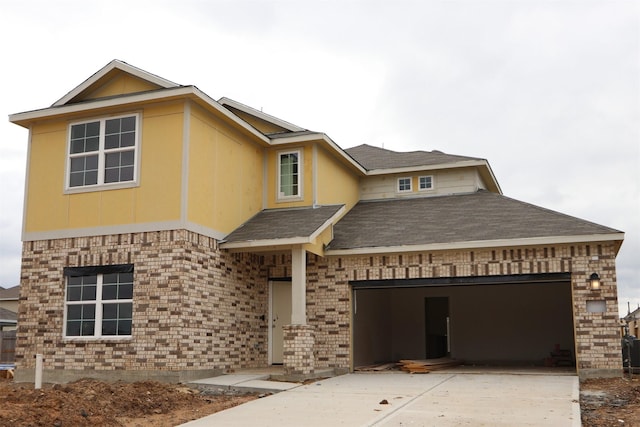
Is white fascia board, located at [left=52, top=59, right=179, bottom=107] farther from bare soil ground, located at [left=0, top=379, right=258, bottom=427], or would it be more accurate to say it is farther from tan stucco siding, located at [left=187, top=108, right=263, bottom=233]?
bare soil ground, located at [left=0, top=379, right=258, bottom=427]

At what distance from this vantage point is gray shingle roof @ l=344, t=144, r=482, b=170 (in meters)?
21.4

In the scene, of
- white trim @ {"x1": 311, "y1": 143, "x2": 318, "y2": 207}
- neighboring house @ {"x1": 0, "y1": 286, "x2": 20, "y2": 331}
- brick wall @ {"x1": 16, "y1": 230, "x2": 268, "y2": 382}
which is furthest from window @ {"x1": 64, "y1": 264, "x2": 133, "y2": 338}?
neighboring house @ {"x1": 0, "y1": 286, "x2": 20, "y2": 331}

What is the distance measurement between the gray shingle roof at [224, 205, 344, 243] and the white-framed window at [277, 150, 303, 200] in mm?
557

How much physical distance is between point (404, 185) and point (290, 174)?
15.1 feet

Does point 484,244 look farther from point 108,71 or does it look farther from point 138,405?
point 108,71

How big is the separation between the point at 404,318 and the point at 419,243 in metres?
7.56

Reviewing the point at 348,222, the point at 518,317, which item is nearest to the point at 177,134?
the point at 348,222

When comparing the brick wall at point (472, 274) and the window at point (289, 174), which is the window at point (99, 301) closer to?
the brick wall at point (472, 274)

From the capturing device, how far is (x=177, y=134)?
575 inches

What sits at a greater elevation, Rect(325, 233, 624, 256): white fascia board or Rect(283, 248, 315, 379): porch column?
Rect(325, 233, 624, 256): white fascia board

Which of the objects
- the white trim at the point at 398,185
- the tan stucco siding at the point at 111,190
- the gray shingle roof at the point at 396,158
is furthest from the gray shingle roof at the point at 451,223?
the tan stucco siding at the point at 111,190

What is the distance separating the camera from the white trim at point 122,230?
566 inches

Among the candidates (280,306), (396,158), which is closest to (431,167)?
(396,158)

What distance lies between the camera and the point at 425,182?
2100 centimetres
